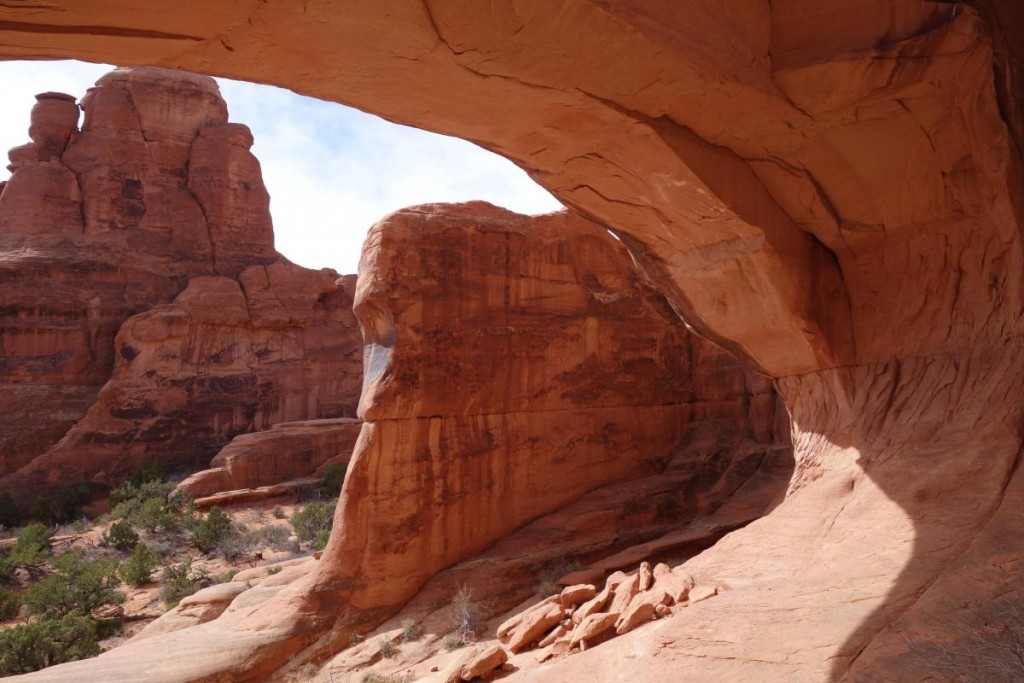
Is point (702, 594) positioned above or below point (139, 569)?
above

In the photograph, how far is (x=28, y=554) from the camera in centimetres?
1811

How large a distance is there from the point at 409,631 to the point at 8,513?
22.0 m

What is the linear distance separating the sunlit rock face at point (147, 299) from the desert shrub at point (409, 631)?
21.9 metres

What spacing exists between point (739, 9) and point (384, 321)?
276 inches

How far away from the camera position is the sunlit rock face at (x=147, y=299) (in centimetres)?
2814

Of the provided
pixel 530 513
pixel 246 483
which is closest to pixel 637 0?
pixel 530 513

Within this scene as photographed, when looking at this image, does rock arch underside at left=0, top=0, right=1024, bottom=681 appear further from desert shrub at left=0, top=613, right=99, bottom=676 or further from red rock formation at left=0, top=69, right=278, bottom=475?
red rock formation at left=0, top=69, right=278, bottom=475

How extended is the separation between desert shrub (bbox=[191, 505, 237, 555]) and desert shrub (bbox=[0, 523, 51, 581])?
3729 mm

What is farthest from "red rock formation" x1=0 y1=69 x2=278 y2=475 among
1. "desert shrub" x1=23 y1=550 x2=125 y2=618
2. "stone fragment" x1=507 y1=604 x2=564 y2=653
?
"stone fragment" x1=507 y1=604 x2=564 y2=653

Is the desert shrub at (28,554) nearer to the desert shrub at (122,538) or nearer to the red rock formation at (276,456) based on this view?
the desert shrub at (122,538)

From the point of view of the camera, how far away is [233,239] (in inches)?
1345

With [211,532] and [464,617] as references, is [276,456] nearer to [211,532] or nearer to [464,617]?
[211,532]

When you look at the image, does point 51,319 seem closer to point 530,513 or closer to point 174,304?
point 174,304

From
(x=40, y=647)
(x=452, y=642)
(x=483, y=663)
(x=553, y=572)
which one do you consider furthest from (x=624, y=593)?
(x=40, y=647)
